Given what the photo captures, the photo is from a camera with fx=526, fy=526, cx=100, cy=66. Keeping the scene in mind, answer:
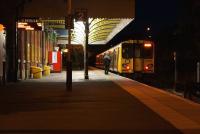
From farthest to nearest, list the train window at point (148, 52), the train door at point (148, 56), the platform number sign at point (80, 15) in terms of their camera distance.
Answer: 1. the train window at point (148, 52)
2. the train door at point (148, 56)
3. the platform number sign at point (80, 15)

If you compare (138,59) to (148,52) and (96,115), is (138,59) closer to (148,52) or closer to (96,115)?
(148,52)

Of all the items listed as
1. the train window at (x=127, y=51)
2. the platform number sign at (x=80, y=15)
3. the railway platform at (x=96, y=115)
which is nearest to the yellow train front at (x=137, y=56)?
the train window at (x=127, y=51)

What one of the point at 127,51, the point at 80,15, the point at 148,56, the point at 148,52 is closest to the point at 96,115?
the point at 80,15

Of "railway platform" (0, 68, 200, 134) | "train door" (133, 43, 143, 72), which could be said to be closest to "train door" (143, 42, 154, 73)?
"train door" (133, 43, 143, 72)

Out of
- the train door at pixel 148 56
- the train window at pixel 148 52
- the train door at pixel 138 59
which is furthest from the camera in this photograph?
the train window at pixel 148 52

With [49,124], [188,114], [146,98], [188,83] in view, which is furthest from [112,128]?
[188,83]

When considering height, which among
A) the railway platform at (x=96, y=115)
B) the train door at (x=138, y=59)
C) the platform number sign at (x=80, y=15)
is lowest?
the railway platform at (x=96, y=115)

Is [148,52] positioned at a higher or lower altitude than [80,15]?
lower

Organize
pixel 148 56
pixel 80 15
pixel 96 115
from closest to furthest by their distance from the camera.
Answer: pixel 96 115 → pixel 80 15 → pixel 148 56

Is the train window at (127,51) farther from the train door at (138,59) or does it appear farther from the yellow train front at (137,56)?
Result: the train door at (138,59)

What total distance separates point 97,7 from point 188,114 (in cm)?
1794

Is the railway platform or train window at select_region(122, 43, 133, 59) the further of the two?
train window at select_region(122, 43, 133, 59)

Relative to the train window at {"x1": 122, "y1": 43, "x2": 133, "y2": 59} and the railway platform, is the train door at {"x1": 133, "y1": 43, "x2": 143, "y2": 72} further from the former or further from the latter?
the railway platform

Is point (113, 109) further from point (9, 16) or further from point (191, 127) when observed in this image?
point (9, 16)
